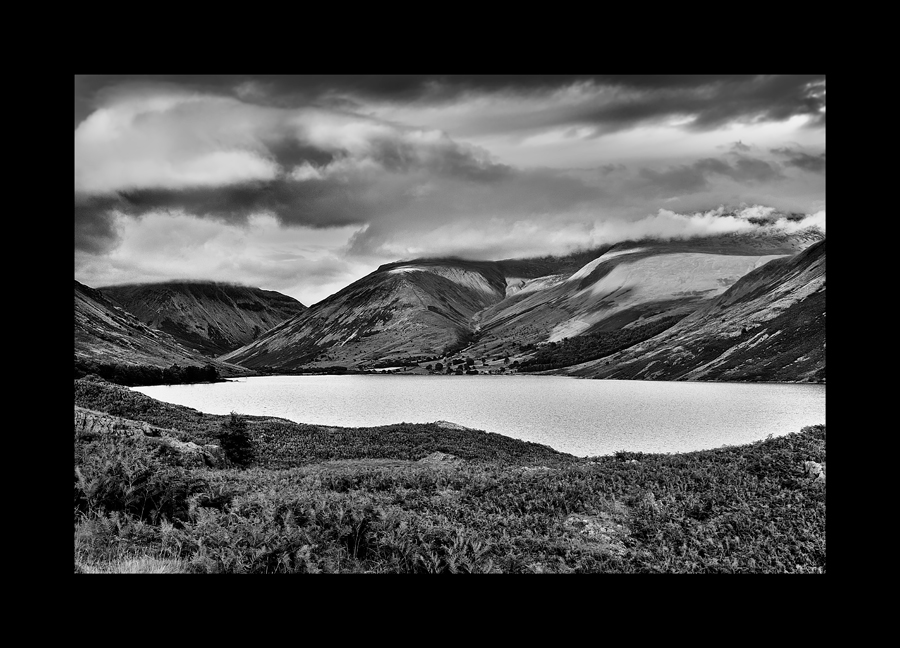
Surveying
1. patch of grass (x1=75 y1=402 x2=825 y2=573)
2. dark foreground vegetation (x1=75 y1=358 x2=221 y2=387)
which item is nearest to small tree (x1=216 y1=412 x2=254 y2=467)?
patch of grass (x1=75 y1=402 x2=825 y2=573)

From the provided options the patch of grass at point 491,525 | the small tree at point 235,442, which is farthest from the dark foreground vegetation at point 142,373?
the patch of grass at point 491,525

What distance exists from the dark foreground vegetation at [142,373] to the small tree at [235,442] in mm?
115091

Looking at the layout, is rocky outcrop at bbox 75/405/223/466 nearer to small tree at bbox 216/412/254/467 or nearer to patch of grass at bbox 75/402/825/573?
small tree at bbox 216/412/254/467

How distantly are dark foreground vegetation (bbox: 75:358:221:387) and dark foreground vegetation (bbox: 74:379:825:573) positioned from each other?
419 ft

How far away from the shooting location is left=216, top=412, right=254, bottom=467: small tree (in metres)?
23.2

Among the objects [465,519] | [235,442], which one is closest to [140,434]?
[235,442]

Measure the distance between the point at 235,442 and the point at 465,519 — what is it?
15.6 m
